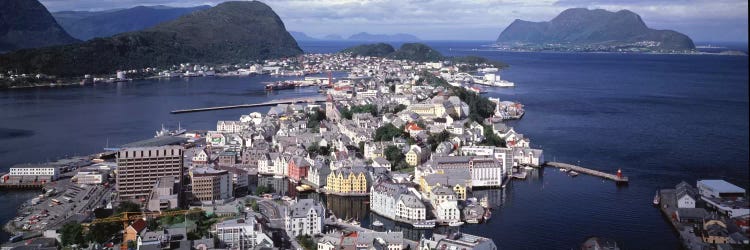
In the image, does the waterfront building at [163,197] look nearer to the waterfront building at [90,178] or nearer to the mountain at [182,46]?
the waterfront building at [90,178]

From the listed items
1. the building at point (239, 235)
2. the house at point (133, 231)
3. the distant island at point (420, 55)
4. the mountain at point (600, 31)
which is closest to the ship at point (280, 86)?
the distant island at point (420, 55)

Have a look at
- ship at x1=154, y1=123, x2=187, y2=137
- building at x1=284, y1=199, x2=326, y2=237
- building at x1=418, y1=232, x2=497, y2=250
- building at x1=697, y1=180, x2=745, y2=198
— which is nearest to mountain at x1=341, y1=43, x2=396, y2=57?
ship at x1=154, y1=123, x2=187, y2=137

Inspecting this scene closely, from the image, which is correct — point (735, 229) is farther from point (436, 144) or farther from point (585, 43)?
point (585, 43)

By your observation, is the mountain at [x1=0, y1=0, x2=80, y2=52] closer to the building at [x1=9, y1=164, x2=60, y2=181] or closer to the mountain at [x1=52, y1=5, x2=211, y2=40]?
the mountain at [x1=52, y1=5, x2=211, y2=40]

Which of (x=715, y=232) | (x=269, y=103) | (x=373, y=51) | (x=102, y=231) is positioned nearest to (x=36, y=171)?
(x=102, y=231)

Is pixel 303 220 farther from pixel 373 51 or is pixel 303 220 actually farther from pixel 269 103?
pixel 373 51

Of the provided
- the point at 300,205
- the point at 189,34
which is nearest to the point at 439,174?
the point at 300,205
